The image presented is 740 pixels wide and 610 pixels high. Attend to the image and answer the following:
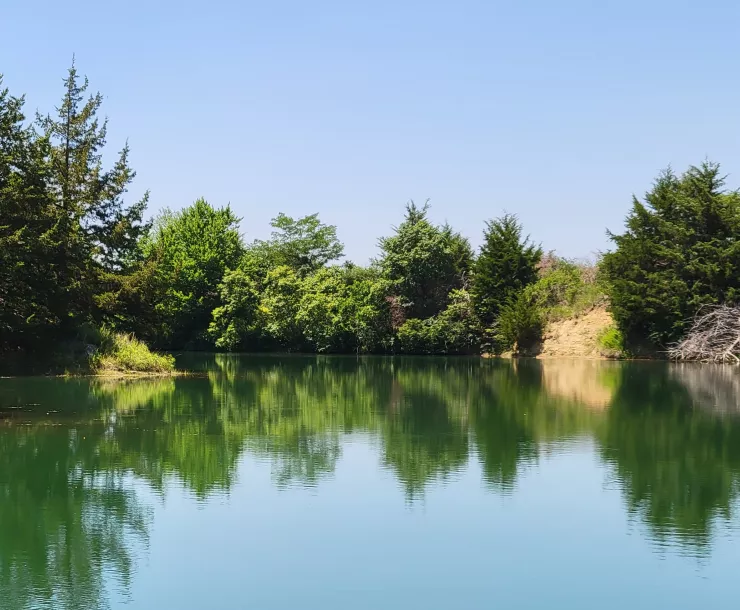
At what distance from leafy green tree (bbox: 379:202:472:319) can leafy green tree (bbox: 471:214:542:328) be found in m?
1.94

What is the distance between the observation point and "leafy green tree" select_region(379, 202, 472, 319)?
147 feet

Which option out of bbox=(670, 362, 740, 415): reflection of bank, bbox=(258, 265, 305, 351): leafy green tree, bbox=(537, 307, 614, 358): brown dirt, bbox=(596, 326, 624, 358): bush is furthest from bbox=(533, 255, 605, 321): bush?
bbox=(258, 265, 305, 351): leafy green tree

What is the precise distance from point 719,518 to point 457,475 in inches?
134

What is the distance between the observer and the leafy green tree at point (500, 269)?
143 ft

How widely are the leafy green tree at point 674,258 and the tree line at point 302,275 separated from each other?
7 centimetres

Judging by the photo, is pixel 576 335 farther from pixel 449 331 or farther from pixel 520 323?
pixel 449 331

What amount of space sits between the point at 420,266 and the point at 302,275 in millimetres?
12745

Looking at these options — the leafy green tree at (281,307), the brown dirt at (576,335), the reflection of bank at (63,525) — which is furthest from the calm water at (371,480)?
the leafy green tree at (281,307)

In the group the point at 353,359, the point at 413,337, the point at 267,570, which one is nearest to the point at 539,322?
the point at 413,337

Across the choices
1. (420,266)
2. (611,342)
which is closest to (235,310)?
(420,266)

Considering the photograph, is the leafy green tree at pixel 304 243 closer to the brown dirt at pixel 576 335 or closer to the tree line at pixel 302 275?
the tree line at pixel 302 275

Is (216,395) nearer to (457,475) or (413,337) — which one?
(457,475)

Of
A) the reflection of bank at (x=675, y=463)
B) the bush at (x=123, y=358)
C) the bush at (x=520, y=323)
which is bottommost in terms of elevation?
the reflection of bank at (x=675, y=463)

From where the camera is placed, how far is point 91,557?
24.6ft
